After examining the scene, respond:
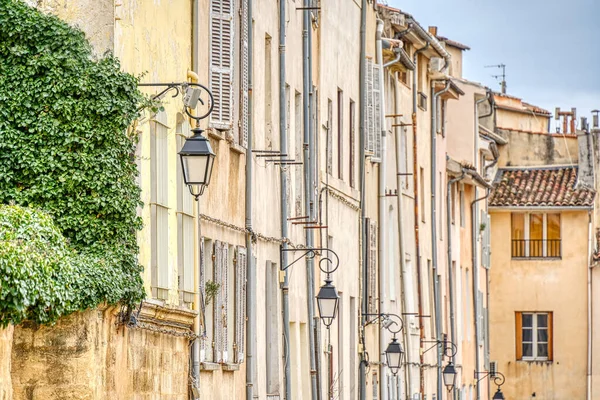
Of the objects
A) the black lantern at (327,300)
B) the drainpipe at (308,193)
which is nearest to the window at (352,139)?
the drainpipe at (308,193)

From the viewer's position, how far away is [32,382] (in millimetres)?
14891

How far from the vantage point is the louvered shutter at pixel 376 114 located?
3497cm

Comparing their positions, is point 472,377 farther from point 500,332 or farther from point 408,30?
point 408,30

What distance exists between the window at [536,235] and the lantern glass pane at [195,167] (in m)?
44.3

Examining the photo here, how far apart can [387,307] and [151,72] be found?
1987cm

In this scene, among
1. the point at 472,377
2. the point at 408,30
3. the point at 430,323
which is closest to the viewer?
the point at 408,30

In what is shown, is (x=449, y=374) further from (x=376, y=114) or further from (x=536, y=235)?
(x=536, y=235)

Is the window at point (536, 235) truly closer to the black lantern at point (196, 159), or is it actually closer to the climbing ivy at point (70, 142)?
the climbing ivy at point (70, 142)

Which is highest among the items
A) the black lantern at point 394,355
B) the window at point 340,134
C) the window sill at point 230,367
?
the window at point 340,134

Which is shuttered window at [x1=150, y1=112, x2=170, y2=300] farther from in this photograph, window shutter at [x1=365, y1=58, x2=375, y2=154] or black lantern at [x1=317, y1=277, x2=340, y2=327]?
window shutter at [x1=365, y1=58, x2=375, y2=154]

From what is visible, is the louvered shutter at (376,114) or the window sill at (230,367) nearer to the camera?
the window sill at (230,367)

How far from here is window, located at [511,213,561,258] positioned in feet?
194

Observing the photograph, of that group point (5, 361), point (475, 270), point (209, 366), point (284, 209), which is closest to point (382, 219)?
point (284, 209)

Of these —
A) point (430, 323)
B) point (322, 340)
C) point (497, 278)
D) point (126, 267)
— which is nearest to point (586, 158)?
point (497, 278)
